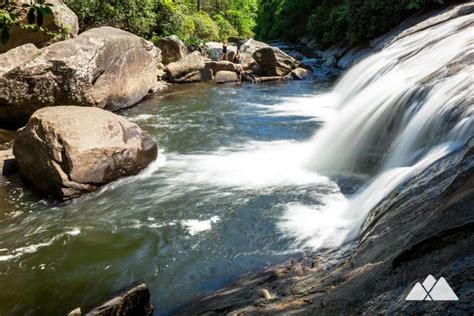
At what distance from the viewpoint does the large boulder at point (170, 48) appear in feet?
66.3

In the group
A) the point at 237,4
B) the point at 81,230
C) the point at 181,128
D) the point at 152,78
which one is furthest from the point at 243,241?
the point at 237,4

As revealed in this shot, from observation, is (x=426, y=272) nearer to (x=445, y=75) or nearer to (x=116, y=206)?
(x=116, y=206)

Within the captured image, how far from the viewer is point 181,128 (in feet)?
38.4

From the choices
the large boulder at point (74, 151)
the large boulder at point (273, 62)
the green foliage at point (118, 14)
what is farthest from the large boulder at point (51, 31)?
the large boulder at point (273, 62)

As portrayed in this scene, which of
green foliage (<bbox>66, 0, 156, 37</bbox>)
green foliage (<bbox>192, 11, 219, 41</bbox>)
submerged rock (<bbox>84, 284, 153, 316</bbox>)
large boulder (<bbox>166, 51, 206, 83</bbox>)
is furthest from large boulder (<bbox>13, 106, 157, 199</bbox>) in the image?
green foliage (<bbox>192, 11, 219, 41</bbox>)

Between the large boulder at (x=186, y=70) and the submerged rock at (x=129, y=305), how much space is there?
50.9 feet

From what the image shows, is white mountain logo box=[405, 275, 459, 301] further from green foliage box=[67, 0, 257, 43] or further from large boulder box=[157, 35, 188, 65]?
large boulder box=[157, 35, 188, 65]

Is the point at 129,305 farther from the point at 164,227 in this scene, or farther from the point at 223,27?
the point at 223,27

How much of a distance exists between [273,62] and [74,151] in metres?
14.7

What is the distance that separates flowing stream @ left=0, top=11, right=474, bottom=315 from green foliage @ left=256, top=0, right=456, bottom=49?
26.7 ft

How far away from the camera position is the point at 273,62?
20391mm

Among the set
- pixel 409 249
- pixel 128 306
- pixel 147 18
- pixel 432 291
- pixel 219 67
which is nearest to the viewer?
pixel 432 291

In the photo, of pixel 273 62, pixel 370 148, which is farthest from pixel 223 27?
pixel 370 148

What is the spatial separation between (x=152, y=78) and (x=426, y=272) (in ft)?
48.8
